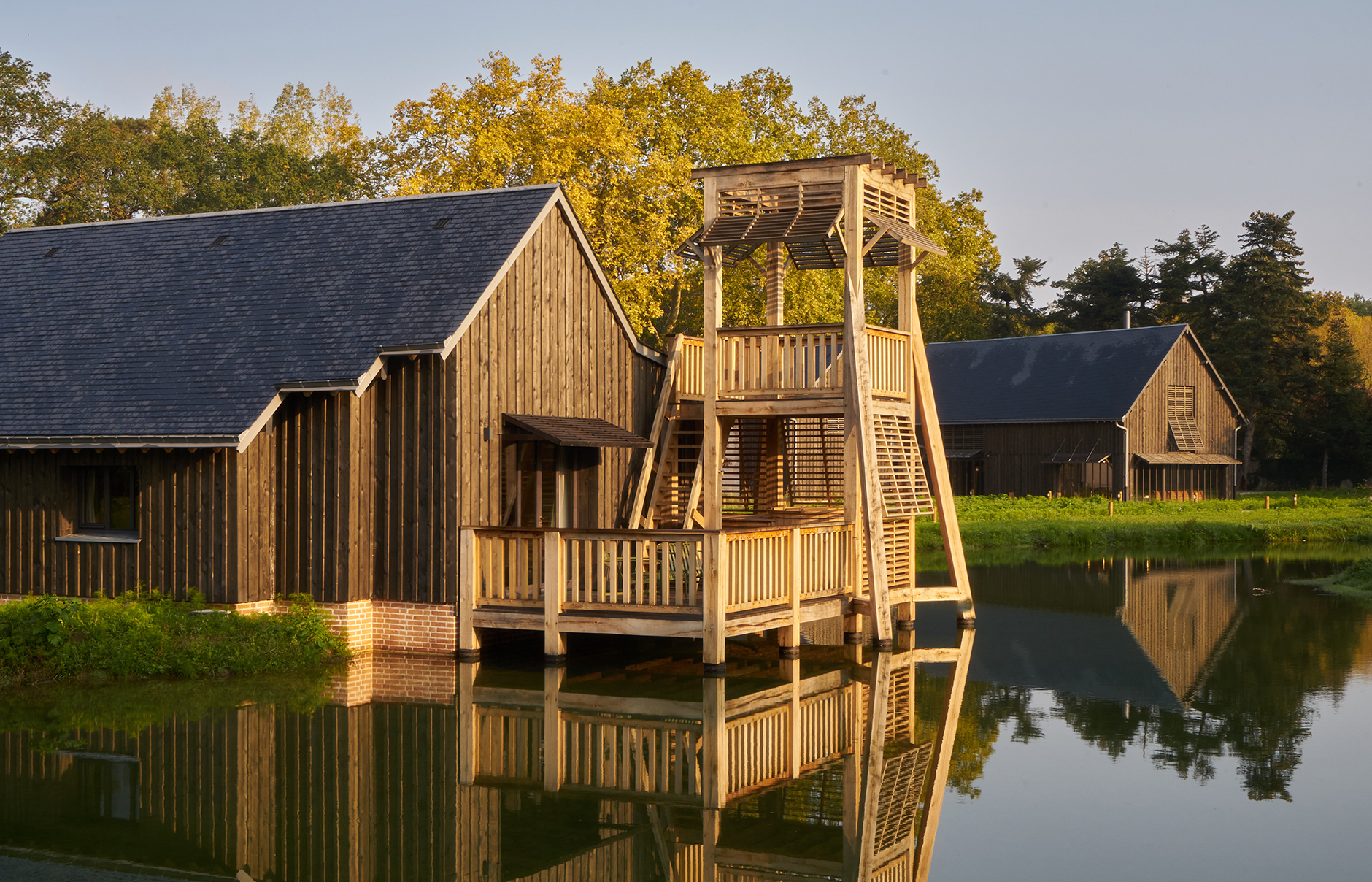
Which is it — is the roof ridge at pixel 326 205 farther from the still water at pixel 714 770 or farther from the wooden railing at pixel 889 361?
the still water at pixel 714 770

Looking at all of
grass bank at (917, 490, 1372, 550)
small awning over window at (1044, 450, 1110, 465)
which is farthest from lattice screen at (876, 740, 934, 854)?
small awning over window at (1044, 450, 1110, 465)

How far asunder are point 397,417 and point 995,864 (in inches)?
407

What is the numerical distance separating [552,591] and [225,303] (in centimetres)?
673

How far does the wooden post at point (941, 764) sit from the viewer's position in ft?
27.9

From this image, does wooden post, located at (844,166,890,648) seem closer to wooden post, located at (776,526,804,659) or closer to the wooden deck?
the wooden deck

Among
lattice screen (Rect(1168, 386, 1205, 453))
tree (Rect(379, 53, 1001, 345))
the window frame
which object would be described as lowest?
the window frame

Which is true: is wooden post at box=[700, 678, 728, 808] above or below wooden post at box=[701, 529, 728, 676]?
below

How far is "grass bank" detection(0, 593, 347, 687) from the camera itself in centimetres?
1402

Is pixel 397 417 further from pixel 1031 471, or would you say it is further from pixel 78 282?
pixel 1031 471

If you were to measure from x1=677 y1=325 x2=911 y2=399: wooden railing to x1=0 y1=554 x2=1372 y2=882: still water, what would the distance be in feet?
12.2

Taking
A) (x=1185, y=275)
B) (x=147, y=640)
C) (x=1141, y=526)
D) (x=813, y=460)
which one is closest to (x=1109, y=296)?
(x=1185, y=275)

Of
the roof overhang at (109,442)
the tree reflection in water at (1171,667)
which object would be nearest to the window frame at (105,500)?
the roof overhang at (109,442)

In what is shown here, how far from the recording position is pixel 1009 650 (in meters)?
17.3

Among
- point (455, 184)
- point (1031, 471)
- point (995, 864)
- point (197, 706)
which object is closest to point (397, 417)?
point (197, 706)
